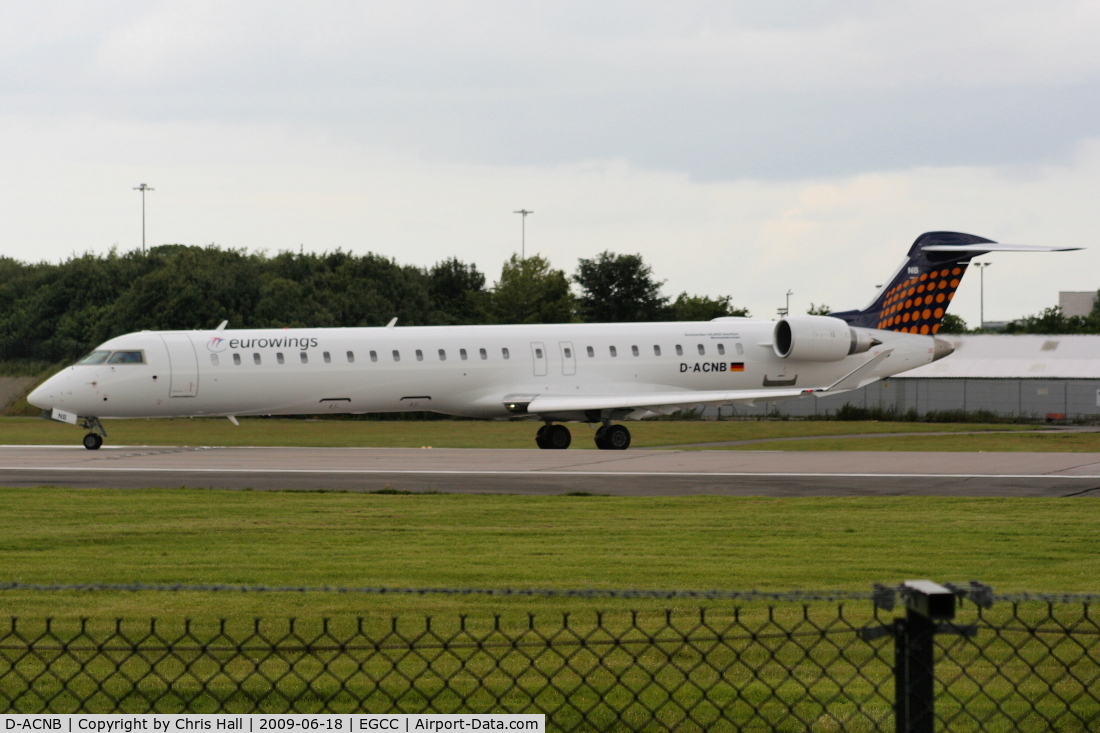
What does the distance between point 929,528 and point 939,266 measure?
917 inches

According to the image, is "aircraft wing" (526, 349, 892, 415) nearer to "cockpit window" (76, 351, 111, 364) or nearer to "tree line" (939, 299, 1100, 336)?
"cockpit window" (76, 351, 111, 364)

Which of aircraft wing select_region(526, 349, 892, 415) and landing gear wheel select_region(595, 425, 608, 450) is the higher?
aircraft wing select_region(526, 349, 892, 415)

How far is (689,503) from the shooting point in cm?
1836

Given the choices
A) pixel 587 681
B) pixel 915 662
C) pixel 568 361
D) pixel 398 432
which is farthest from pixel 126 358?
pixel 915 662

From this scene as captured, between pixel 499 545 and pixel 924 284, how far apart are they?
26189 mm

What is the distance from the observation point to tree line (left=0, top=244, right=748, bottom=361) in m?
68.7

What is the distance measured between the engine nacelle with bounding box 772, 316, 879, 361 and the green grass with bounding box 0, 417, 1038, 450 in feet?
8.75

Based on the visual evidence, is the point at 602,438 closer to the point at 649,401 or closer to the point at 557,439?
the point at 557,439

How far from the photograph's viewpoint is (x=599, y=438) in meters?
33.7

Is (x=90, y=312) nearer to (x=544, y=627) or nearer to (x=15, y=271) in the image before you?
(x=15, y=271)

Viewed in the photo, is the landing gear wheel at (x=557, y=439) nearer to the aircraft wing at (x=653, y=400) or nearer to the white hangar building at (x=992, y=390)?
the aircraft wing at (x=653, y=400)

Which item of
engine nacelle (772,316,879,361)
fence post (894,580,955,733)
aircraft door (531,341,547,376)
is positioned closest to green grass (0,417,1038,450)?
aircraft door (531,341,547,376)

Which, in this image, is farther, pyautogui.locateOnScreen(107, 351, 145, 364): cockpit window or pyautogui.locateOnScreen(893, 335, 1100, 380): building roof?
pyautogui.locateOnScreen(893, 335, 1100, 380): building roof

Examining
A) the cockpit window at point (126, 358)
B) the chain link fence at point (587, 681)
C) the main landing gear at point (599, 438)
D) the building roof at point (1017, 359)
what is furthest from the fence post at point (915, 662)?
the building roof at point (1017, 359)
